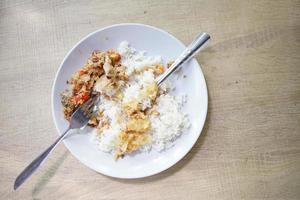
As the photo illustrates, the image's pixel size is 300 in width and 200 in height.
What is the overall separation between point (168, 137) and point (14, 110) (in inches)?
29.1

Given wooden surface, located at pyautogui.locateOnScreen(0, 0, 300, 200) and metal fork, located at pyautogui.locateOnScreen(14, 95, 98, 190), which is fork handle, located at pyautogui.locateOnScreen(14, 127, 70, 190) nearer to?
metal fork, located at pyautogui.locateOnScreen(14, 95, 98, 190)

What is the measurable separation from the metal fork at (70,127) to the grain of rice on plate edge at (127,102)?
3 centimetres

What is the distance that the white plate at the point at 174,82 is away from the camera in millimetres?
1598

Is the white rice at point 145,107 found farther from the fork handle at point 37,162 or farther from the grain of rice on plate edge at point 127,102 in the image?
the fork handle at point 37,162

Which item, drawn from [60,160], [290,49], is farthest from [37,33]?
[290,49]

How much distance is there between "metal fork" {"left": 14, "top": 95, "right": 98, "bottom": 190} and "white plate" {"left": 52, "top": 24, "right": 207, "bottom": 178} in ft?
0.17

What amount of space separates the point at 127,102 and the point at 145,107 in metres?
0.08

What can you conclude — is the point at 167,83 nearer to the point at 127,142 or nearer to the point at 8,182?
the point at 127,142

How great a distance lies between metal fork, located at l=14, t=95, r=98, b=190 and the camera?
156 cm

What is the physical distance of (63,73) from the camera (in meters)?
1.62

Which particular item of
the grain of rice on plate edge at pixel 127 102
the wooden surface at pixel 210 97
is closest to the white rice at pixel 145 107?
the grain of rice on plate edge at pixel 127 102

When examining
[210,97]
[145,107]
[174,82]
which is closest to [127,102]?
[145,107]

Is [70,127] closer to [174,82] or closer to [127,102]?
[127,102]

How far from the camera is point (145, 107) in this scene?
63.5 inches
